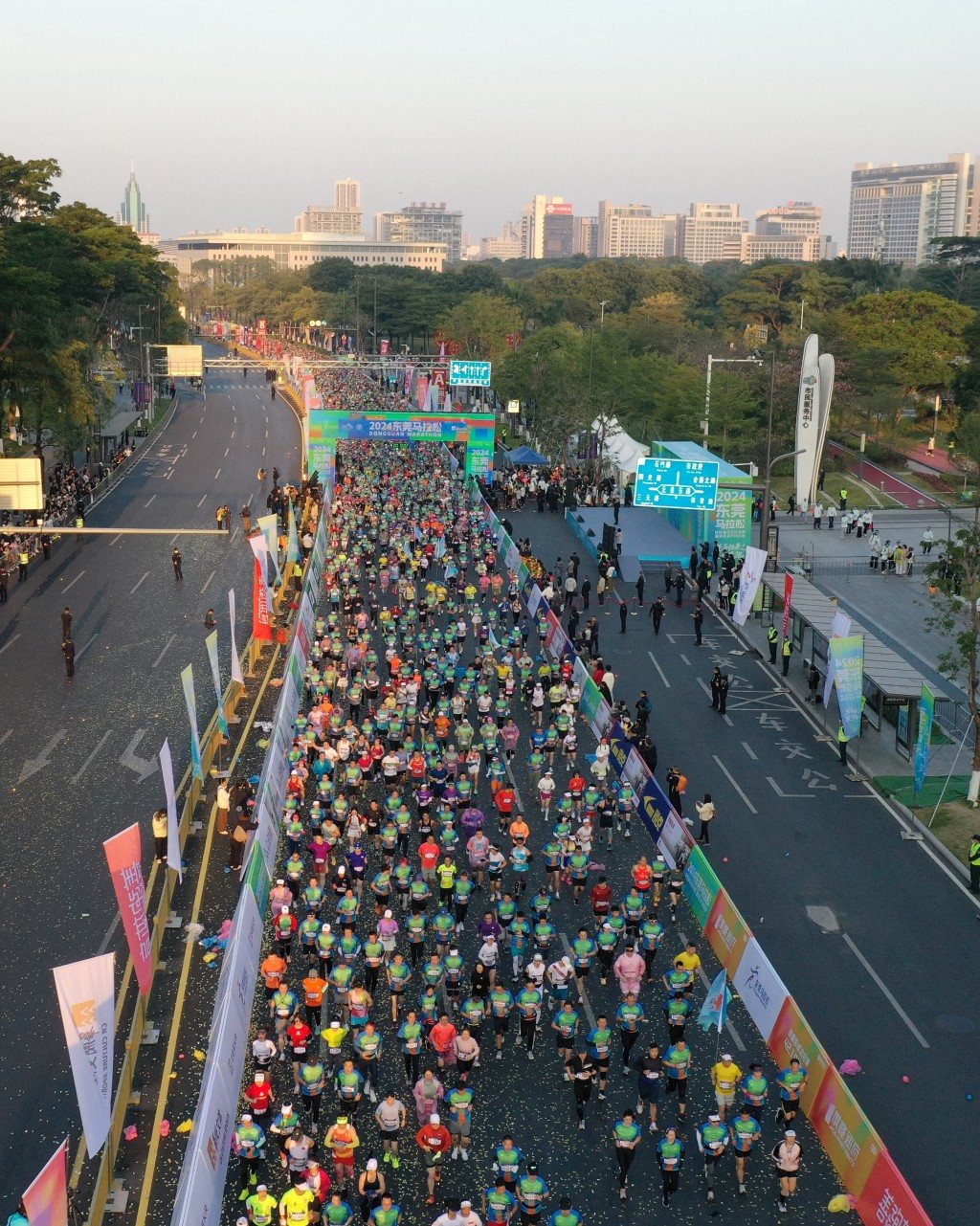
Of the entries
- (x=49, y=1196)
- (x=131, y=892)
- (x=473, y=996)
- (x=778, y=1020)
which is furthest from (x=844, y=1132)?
(x=131, y=892)

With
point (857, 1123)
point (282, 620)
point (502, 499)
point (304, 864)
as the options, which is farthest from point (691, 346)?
point (857, 1123)

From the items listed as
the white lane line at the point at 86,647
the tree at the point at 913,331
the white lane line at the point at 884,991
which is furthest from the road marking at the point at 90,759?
the tree at the point at 913,331

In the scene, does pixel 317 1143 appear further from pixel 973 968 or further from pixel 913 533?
pixel 913 533

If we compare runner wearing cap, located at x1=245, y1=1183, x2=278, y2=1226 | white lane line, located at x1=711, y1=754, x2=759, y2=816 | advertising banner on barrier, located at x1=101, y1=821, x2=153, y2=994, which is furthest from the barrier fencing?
advertising banner on barrier, located at x1=101, y1=821, x2=153, y2=994

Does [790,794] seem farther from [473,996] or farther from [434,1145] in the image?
[434,1145]

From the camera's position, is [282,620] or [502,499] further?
[502,499]

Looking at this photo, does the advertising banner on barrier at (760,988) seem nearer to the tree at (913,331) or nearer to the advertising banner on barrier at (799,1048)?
the advertising banner on barrier at (799,1048)

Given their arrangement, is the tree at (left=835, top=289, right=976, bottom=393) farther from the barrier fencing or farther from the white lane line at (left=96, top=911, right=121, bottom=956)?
the white lane line at (left=96, top=911, right=121, bottom=956)
